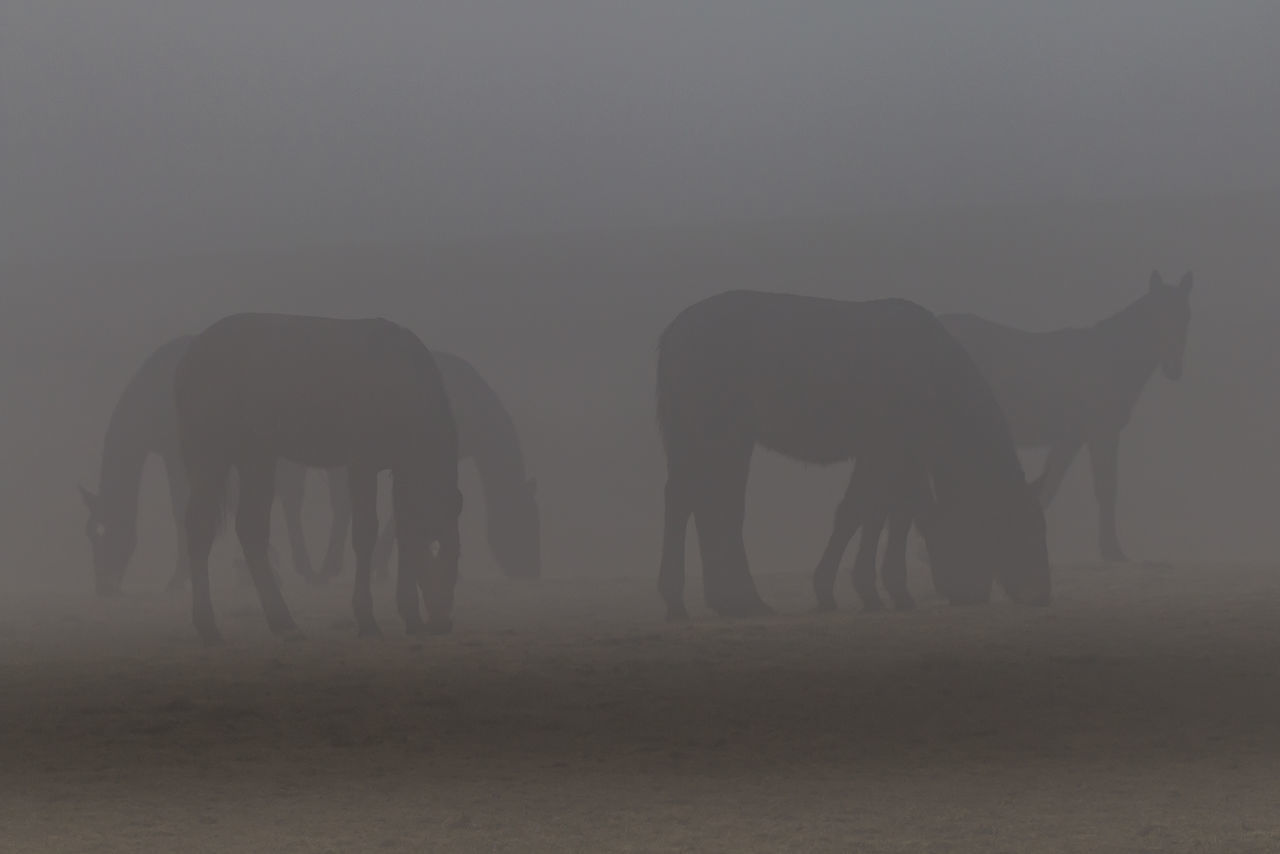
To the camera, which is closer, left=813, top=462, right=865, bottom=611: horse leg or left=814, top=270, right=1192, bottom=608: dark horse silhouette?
left=813, top=462, right=865, bottom=611: horse leg

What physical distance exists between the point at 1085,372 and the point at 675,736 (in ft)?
40.2

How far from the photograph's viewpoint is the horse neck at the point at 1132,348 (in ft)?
62.4

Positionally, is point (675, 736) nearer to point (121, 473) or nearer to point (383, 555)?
point (383, 555)

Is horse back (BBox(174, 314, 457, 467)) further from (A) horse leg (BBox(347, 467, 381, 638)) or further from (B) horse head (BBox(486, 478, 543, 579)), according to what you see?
(B) horse head (BBox(486, 478, 543, 579))

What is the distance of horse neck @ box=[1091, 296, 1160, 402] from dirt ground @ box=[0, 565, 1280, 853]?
21.8ft

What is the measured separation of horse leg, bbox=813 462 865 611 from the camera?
13.7 meters

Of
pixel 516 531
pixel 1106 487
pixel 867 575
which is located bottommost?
pixel 867 575

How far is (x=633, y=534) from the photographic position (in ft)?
98.1

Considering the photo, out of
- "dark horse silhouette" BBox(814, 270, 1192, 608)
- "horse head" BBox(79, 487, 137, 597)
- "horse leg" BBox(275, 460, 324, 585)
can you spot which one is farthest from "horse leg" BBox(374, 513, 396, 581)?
"dark horse silhouette" BBox(814, 270, 1192, 608)

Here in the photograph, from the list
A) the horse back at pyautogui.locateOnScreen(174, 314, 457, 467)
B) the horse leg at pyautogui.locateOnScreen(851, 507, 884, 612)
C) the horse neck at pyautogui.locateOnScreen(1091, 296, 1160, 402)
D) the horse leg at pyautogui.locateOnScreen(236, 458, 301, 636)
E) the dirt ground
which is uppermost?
the horse neck at pyautogui.locateOnScreen(1091, 296, 1160, 402)

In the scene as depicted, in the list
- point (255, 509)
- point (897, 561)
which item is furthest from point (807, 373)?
point (255, 509)

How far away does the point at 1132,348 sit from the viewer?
19.1 m

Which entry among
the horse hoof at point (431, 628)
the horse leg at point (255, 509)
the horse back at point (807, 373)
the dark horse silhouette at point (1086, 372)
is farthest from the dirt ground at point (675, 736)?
the dark horse silhouette at point (1086, 372)

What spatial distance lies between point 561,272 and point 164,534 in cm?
1061
